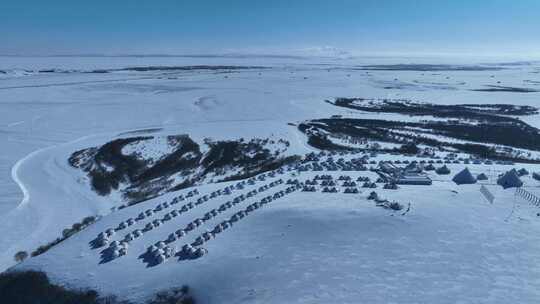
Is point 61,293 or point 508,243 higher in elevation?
point 508,243

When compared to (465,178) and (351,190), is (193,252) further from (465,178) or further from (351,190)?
(465,178)

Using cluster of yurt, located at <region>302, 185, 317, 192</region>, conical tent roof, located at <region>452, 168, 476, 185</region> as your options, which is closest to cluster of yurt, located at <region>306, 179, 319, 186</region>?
cluster of yurt, located at <region>302, 185, 317, 192</region>

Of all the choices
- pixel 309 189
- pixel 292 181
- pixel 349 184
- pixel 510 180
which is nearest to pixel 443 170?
pixel 510 180

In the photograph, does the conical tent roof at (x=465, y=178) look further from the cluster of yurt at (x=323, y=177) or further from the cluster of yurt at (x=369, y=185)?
the cluster of yurt at (x=323, y=177)

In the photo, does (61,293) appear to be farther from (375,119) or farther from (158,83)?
(158,83)

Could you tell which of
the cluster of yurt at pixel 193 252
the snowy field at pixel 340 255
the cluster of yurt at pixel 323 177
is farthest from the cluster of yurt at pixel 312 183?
the cluster of yurt at pixel 193 252

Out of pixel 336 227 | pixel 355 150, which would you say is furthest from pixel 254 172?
pixel 336 227
